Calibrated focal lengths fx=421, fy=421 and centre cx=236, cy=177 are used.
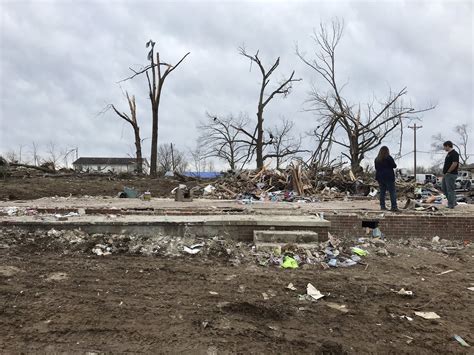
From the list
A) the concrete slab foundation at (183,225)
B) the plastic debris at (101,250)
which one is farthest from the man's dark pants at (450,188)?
the plastic debris at (101,250)

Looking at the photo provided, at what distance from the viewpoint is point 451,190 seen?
9703 mm

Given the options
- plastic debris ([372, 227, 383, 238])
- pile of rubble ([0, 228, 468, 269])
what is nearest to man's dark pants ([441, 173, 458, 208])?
plastic debris ([372, 227, 383, 238])

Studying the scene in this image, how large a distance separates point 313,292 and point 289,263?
1.00 m

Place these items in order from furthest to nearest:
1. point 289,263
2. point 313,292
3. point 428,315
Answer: point 289,263, point 313,292, point 428,315

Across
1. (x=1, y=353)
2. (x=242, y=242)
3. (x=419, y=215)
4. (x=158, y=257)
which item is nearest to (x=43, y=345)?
(x=1, y=353)

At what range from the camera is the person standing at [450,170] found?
30.4 ft

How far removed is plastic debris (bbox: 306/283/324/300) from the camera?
4898mm

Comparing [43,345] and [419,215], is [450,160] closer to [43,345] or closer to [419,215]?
[419,215]

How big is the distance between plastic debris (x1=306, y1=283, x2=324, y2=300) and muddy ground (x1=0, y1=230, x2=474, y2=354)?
69 millimetres

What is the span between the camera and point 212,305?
452 cm

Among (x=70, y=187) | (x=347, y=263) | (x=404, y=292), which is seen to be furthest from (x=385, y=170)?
(x=70, y=187)

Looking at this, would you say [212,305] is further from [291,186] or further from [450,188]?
[291,186]

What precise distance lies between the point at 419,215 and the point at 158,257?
5166 mm

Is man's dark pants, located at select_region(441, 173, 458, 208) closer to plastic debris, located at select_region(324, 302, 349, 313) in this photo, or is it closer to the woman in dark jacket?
the woman in dark jacket
